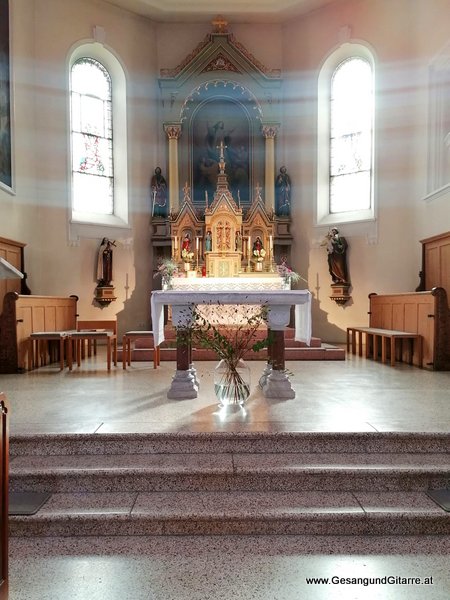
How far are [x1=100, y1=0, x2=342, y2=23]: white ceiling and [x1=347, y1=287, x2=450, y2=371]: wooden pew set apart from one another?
7116mm

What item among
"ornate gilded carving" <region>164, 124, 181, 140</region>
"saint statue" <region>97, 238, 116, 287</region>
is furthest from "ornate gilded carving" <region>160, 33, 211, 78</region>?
"saint statue" <region>97, 238, 116, 287</region>

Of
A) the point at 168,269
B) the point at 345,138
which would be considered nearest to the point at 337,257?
the point at 345,138

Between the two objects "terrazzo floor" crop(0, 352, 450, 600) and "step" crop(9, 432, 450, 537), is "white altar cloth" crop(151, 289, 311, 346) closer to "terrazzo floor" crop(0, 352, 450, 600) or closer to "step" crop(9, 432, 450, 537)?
"terrazzo floor" crop(0, 352, 450, 600)

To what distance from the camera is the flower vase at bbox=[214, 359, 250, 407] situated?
4551mm

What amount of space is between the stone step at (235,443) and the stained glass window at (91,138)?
8.13m

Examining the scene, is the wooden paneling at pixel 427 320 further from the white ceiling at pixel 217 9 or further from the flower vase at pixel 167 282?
the white ceiling at pixel 217 9

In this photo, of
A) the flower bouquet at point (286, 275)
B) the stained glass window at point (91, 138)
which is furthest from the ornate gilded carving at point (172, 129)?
the flower bouquet at point (286, 275)

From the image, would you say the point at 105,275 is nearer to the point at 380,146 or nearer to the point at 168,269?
the point at 168,269

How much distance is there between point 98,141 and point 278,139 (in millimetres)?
4217

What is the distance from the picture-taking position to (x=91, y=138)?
11242 mm

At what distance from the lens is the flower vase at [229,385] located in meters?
4.55

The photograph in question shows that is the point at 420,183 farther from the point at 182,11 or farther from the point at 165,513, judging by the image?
the point at 165,513

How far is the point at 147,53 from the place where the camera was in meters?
11.8

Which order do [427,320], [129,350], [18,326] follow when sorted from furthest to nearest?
1. [129,350]
2. [427,320]
3. [18,326]
